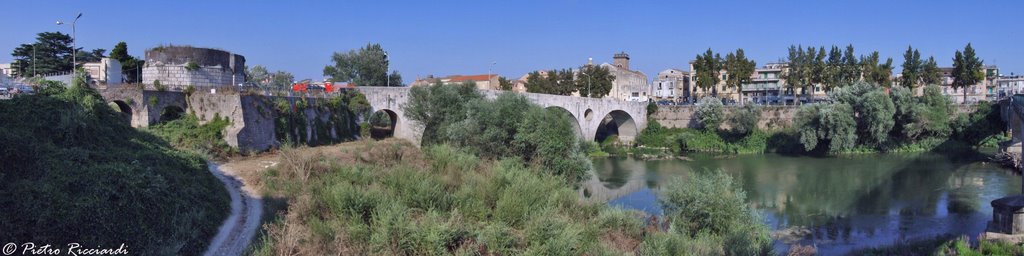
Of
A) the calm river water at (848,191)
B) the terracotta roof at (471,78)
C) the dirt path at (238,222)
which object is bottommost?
the calm river water at (848,191)

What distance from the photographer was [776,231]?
17.7 meters

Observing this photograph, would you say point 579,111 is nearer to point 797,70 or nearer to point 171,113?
point 797,70

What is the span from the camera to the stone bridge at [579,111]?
27.5 m

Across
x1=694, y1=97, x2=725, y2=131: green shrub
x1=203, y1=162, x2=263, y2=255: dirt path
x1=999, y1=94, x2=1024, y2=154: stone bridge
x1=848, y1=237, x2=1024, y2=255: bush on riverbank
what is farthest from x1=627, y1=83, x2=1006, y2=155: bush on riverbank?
x1=203, y1=162, x2=263, y2=255: dirt path

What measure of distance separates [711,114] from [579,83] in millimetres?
11568

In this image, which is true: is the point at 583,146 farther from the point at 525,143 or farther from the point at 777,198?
the point at 777,198

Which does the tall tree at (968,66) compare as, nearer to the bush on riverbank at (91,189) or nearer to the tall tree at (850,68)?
the tall tree at (850,68)

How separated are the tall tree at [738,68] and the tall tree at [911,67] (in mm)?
9817

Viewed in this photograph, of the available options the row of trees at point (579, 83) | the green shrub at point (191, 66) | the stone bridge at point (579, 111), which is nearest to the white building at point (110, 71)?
the green shrub at point (191, 66)

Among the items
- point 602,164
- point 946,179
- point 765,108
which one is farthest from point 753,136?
point 946,179

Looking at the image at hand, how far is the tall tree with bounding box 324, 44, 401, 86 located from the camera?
1866 inches

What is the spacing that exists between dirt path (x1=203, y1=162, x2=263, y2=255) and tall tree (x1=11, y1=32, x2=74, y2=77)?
84.9 feet

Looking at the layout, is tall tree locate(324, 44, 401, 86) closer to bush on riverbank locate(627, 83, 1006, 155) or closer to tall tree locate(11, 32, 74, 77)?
tall tree locate(11, 32, 74, 77)

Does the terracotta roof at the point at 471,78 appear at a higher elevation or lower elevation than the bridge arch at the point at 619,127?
higher
